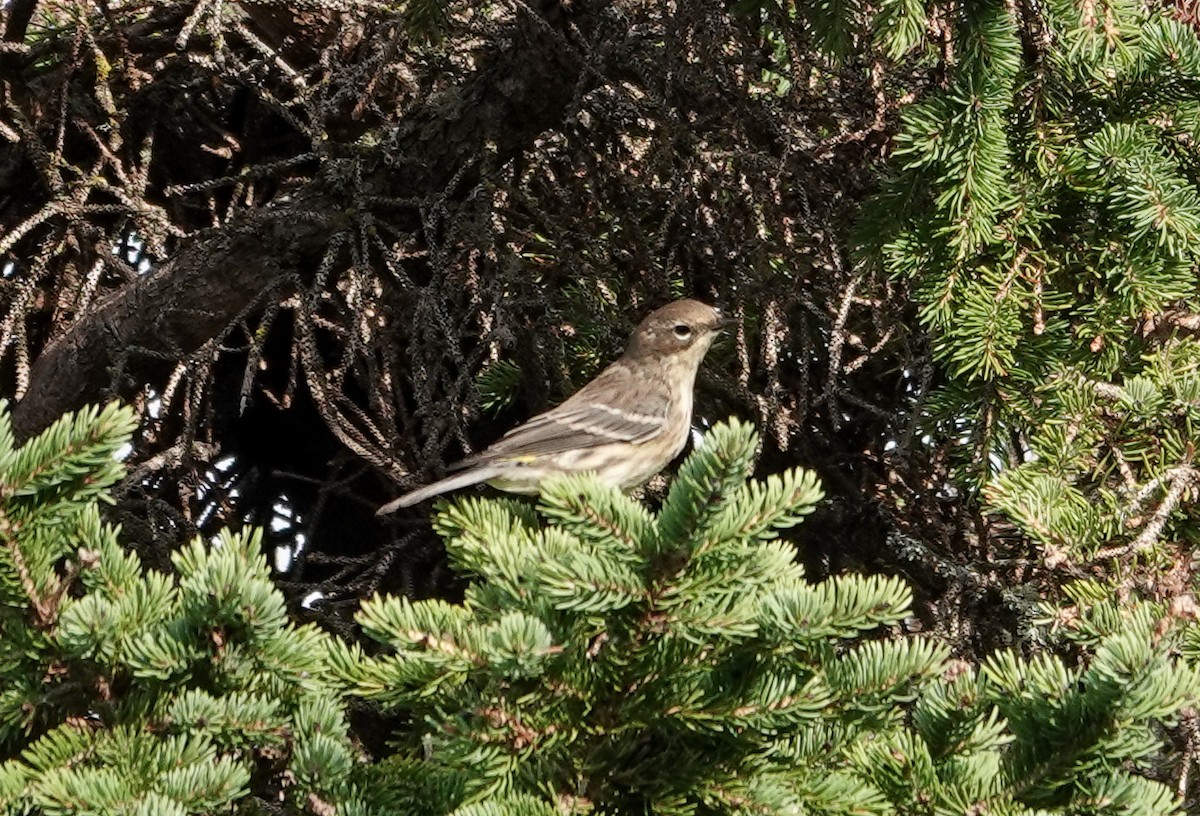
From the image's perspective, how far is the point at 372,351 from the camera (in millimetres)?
4266

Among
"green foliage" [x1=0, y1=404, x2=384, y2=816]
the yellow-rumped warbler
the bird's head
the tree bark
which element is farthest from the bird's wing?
"green foliage" [x1=0, y1=404, x2=384, y2=816]

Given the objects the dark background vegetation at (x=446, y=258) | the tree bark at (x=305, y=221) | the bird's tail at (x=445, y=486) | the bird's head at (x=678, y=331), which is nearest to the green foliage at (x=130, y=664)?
the bird's tail at (x=445, y=486)

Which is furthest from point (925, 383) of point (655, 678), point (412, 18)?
point (655, 678)

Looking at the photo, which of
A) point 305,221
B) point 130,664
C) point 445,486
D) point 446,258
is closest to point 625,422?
point 446,258

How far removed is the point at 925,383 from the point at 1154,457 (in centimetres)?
77

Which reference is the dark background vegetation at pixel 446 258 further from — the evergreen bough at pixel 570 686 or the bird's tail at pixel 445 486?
the evergreen bough at pixel 570 686

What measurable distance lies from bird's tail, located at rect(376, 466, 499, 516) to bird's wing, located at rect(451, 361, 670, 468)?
Result: 0.11 meters

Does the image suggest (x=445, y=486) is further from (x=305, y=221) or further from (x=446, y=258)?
(x=305, y=221)

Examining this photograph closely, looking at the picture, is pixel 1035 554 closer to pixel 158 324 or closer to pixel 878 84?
pixel 878 84

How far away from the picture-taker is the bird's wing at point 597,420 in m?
4.31

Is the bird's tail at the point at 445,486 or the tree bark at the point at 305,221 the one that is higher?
the tree bark at the point at 305,221

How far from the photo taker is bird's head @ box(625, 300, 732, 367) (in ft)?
14.0

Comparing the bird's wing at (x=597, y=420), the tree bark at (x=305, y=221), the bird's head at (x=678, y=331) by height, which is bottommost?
the bird's wing at (x=597, y=420)

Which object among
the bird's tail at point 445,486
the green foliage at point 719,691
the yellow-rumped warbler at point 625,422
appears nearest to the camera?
the green foliage at point 719,691
